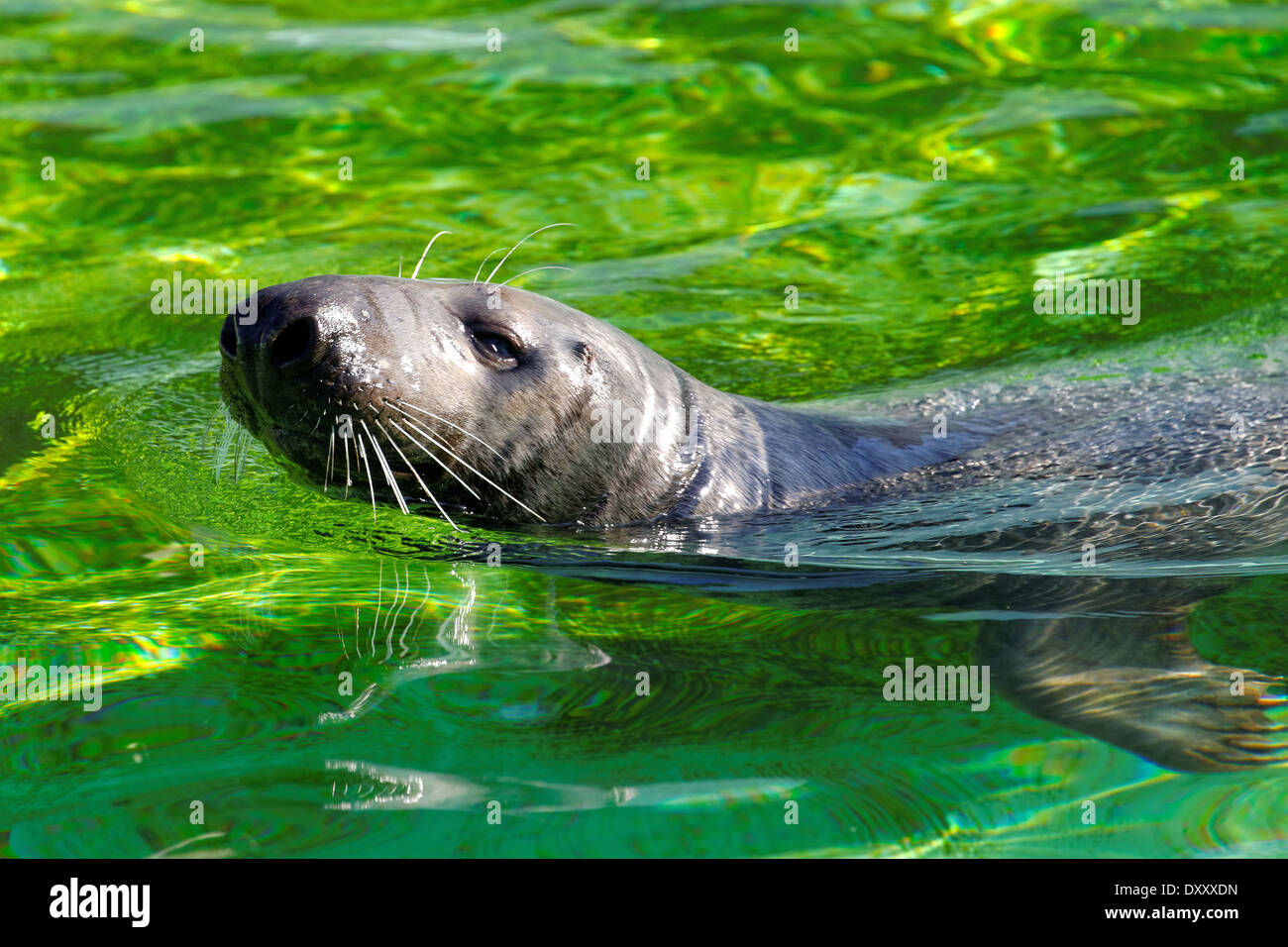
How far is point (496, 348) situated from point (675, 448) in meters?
0.71

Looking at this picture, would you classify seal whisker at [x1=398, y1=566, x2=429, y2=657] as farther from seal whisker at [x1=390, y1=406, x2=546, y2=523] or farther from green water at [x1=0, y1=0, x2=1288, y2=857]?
seal whisker at [x1=390, y1=406, x2=546, y2=523]

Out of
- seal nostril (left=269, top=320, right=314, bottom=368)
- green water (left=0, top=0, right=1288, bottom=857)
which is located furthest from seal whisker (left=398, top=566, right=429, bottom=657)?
seal nostril (left=269, top=320, right=314, bottom=368)

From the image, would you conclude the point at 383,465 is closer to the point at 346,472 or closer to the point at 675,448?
the point at 346,472

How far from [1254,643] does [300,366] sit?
2.65m

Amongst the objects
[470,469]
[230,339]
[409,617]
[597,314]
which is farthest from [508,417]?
[597,314]

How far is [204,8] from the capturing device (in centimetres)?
1122

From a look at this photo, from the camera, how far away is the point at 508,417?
4121mm

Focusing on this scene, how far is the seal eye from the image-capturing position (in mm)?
4102

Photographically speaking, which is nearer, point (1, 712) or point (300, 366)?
point (1, 712)

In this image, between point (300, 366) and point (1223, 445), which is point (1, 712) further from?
point (1223, 445)

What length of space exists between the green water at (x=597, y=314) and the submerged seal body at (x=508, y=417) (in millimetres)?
219

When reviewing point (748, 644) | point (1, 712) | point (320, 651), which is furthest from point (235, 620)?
point (748, 644)
